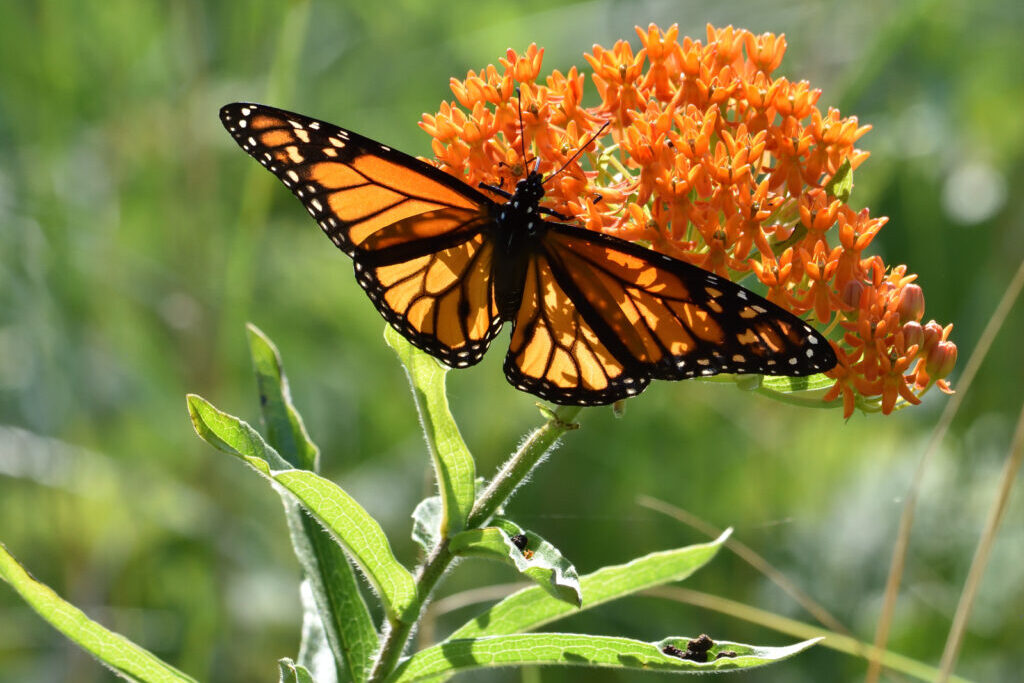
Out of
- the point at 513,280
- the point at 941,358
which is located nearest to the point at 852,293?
the point at 941,358

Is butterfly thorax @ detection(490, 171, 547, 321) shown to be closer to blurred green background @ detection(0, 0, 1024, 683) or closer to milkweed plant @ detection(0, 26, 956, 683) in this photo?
milkweed plant @ detection(0, 26, 956, 683)

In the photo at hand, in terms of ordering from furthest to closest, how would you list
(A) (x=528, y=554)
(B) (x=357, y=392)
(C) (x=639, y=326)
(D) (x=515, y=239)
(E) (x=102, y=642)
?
(B) (x=357, y=392) → (D) (x=515, y=239) → (C) (x=639, y=326) → (E) (x=102, y=642) → (A) (x=528, y=554)

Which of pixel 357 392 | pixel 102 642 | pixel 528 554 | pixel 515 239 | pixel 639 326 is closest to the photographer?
pixel 528 554

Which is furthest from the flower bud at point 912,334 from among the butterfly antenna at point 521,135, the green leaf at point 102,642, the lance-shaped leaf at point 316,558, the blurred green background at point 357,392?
the blurred green background at point 357,392

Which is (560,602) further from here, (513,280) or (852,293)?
(852,293)

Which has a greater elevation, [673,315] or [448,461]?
[673,315]

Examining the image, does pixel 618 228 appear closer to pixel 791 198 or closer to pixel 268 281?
pixel 791 198

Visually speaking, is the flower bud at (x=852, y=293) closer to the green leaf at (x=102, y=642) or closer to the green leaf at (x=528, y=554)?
the green leaf at (x=528, y=554)
